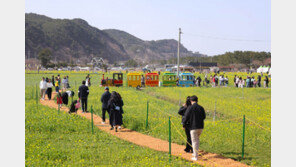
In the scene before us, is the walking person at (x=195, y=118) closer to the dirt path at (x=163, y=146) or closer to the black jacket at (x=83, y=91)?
the dirt path at (x=163, y=146)

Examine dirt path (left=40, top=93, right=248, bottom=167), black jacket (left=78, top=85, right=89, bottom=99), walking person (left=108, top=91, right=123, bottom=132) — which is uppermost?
black jacket (left=78, top=85, right=89, bottom=99)

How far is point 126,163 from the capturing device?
824cm

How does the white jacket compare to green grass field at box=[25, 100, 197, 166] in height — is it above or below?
above

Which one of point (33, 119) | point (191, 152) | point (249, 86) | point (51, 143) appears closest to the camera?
point (191, 152)

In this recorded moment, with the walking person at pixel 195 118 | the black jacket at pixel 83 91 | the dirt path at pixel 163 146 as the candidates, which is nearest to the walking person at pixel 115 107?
the dirt path at pixel 163 146

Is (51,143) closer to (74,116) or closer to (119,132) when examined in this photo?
(119,132)

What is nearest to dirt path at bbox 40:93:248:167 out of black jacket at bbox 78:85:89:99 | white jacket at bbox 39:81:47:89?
black jacket at bbox 78:85:89:99

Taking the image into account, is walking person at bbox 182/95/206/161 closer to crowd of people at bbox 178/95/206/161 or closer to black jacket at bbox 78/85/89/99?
crowd of people at bbox 178/95/206/161

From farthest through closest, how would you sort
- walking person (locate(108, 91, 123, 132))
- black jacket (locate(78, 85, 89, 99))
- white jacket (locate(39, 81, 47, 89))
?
white jacket (locate(39, 81, 47, 89)) → black jacket (locate(78, 85, 89, 99)) → walking person (locate(108, 91, 123, 132))

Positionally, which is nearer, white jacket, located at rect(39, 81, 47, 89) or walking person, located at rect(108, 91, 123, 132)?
walking person, located at rect(108, 91, 123, 132)

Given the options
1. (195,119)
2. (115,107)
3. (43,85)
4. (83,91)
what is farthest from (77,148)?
(43,85)

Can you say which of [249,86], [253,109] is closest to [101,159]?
[253,109]

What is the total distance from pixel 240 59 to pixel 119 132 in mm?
139295

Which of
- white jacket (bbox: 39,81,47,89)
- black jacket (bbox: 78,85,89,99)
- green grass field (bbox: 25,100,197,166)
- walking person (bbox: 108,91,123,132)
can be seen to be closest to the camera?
green grass field (bbox: 25,100,197,166)
